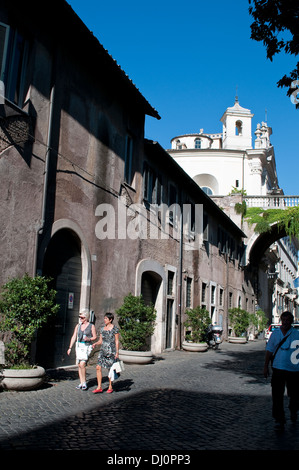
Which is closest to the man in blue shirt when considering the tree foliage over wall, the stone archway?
the stone archway

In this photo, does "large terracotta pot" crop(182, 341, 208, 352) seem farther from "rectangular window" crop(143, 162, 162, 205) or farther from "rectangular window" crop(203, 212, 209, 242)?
"rectangular window" crop(203, 212, 209, 242)

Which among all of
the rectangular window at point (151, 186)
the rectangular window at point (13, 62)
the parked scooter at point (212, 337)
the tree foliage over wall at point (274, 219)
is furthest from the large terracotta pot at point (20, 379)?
the tree foliage over wall at point (274, 219)

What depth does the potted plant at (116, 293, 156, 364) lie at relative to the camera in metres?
12.4

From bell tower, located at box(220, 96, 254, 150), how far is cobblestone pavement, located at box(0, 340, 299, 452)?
4990cm

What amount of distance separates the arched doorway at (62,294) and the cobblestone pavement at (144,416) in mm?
495

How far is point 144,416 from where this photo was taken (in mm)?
6520

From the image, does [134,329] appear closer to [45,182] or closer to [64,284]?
[64,284]

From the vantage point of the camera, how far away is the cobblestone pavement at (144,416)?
5.12 m

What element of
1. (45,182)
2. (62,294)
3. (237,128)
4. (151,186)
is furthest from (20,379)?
(237,128)

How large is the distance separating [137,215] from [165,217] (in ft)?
9.90

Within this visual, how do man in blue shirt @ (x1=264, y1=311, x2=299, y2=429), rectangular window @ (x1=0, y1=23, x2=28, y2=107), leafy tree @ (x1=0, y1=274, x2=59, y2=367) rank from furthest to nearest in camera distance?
rectangular window @ (x1=0, y1=23, x2=28, y2=107)
leafy tree @ (x1=0, y1=274, x2=59, y2=367)
man in blue shirt @ (x1=264, y1=311, x2=299, y2=429)

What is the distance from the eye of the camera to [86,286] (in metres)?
11.5

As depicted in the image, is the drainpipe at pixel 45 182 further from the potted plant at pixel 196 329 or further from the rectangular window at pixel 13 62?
the potted plant at pixel 196 329

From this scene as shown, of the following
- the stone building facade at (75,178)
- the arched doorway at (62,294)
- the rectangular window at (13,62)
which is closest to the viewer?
the rectangular window at (13,62)
